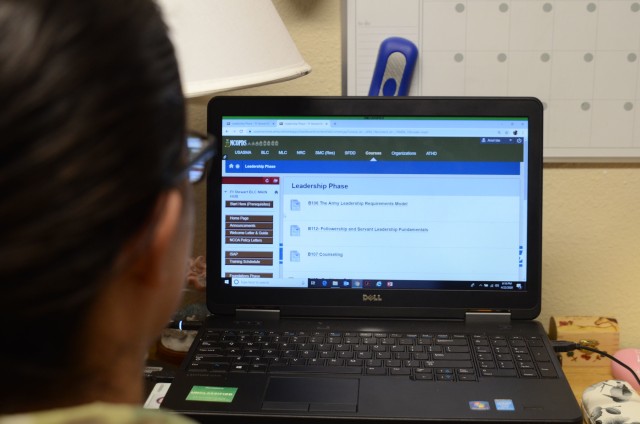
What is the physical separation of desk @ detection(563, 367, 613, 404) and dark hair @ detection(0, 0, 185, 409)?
785mm

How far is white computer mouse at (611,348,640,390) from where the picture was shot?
38.1 inches

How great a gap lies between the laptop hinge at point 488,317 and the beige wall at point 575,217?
20 centimetres

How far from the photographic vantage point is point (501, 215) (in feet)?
3.07

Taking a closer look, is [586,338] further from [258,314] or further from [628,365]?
[258,314]

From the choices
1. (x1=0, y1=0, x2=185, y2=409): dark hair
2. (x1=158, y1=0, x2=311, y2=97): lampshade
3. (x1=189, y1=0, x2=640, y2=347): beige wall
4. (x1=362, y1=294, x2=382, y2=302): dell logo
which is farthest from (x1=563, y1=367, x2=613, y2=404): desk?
(x1=0, y1=0, x2=185, y2=409): dark hair

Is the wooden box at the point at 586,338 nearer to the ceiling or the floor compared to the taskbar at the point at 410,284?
nearer to the floor

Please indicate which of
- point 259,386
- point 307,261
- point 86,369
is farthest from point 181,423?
point 307,261

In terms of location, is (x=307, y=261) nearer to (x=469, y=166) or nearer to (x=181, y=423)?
(x=469, y=166)

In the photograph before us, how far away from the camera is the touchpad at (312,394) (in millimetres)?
780

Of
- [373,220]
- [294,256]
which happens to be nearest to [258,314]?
[294,256]

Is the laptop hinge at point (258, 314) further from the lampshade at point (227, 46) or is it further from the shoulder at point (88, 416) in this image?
the shoulder at point (88, 416)

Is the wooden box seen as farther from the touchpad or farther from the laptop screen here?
the touchpad

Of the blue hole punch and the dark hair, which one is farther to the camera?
the blue hole punch

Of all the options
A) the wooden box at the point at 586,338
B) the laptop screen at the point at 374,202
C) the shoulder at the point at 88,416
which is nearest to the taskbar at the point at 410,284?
the laptop screen at the point at 374,202
